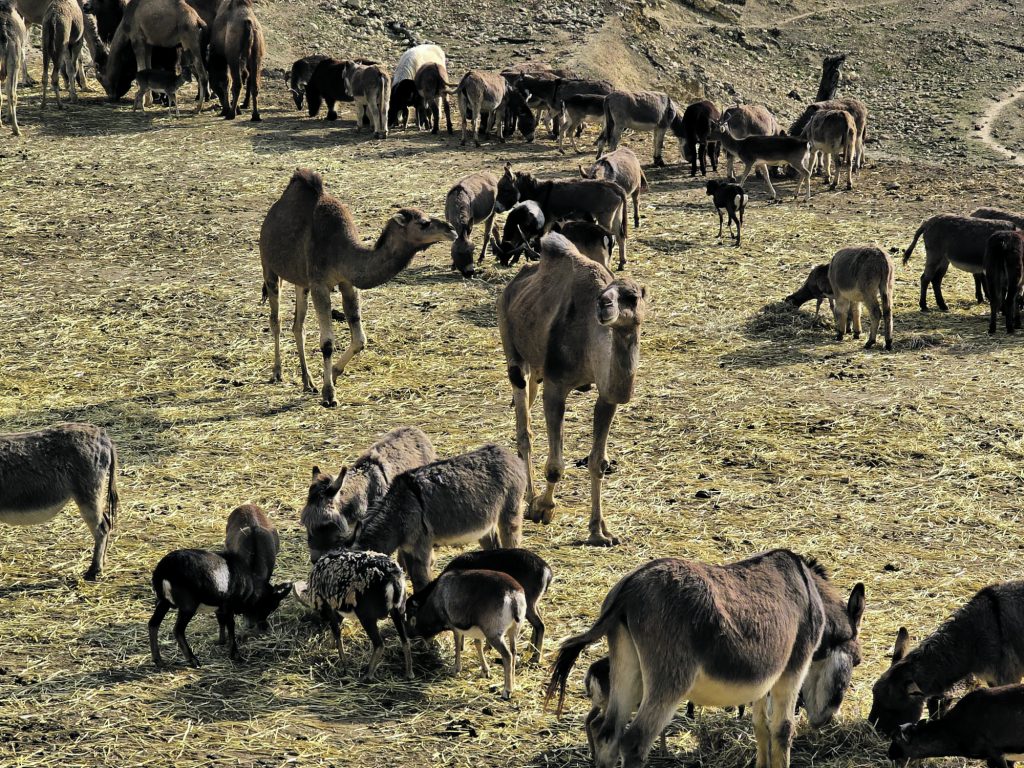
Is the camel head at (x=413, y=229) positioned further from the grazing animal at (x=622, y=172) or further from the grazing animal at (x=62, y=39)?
the grazing animal at (x=62, y=39)

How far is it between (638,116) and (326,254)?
1282 centimetres

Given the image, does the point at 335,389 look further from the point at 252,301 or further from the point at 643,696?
the point at 643,696

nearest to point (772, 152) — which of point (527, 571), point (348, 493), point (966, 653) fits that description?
Answer: point (348, 493)

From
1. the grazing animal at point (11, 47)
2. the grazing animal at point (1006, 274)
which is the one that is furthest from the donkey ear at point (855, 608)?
the grazing animal at point (11, 47)

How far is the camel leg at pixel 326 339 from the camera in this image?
1338 cm

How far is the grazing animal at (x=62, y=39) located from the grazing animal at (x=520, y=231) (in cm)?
1100

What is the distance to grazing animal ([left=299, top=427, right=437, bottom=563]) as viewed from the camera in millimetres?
8938

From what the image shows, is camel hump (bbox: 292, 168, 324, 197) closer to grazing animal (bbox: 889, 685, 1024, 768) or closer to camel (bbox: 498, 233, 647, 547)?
camel (bbox: 498, 233, 647, 547)

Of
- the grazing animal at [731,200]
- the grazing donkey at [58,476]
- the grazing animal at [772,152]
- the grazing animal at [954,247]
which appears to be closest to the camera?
the grazing donkey at [58,476]

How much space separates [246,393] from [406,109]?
45.6 ft

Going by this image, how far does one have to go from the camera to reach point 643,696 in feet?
20.3

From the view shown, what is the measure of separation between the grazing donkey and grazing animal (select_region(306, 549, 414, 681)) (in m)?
2.16

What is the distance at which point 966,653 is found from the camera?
7.58 metres

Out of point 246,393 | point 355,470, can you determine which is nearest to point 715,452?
point 355,470
